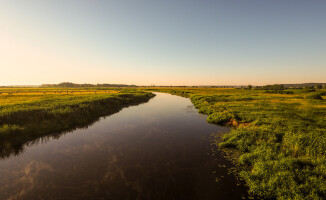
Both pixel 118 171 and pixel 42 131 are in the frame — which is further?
pixel 42 131

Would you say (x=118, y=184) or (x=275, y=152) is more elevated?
(x=275, y=152)

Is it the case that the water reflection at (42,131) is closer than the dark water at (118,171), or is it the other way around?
the dark water at (118,171)

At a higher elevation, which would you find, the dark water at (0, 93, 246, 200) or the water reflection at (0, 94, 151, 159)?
the water reflection at (0, 94, 151, 159)

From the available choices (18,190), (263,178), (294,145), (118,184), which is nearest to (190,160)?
(263,178)

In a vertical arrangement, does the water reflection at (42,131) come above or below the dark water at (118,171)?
above

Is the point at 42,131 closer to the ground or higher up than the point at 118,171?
higher up

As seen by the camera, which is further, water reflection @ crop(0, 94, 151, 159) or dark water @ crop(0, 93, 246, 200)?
water reflection @ crop(0, 94, 151, 159)

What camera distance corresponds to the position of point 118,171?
31.7 ft

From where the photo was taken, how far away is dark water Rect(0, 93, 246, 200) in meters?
7.70

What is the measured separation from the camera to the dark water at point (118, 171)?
770cm

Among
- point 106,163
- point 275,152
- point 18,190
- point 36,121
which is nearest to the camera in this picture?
point 18,190

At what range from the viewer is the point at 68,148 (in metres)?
13.5

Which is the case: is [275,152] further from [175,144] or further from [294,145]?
[175,144]

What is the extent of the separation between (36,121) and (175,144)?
17.9 metres
